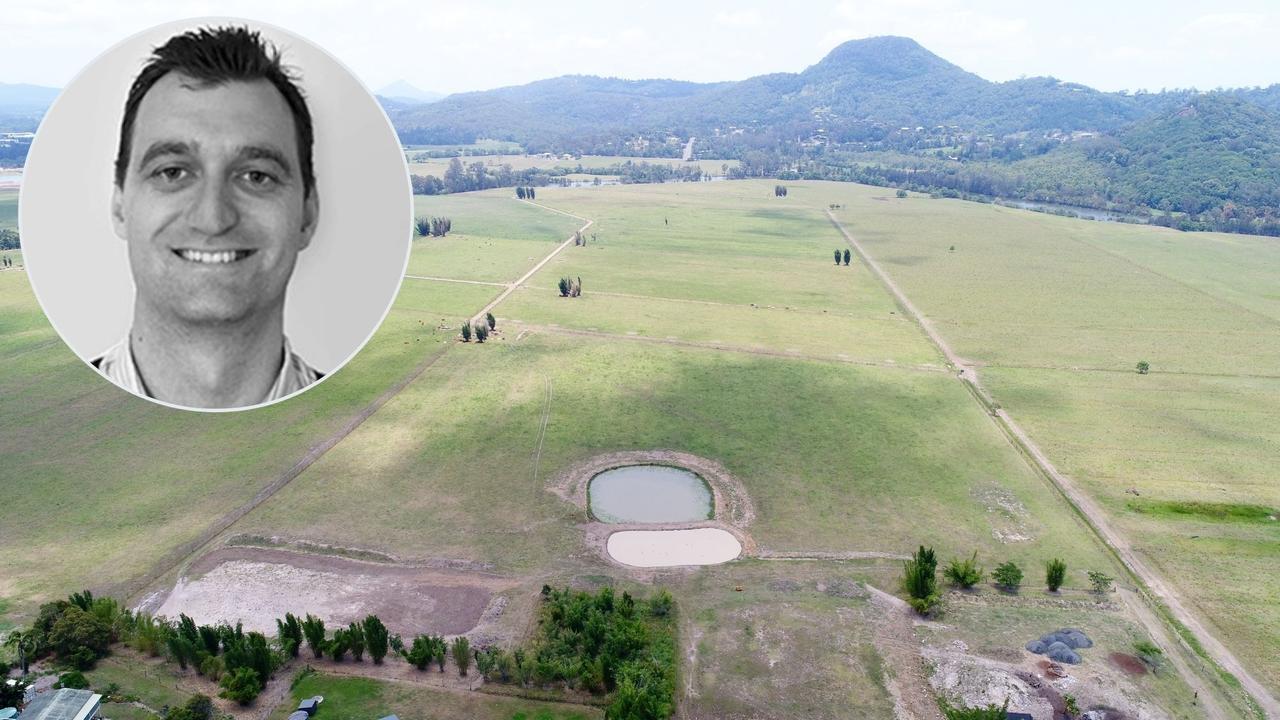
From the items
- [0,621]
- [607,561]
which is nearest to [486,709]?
[607,561]

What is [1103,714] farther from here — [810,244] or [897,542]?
[810,244]

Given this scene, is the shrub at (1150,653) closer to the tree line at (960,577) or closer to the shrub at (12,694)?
the tree line at (960,577)

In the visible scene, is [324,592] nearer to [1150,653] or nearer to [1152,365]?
[1150,653]

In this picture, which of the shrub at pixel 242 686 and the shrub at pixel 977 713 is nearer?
the shrub at pixel 977 713

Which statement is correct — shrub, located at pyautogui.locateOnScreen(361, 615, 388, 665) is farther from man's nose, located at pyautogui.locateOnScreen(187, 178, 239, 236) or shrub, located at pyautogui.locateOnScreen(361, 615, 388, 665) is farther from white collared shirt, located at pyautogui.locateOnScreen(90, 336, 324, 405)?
man's nose, located at pyautogui.locateOnScreen(187, 178, 239, 236)

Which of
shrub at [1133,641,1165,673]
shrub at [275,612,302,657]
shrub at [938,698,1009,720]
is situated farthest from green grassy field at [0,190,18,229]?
shrub at [1133,641,1165,673]

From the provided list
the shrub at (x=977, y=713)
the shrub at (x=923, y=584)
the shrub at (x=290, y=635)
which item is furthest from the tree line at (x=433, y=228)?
the shrub at (x=977, y=713)
